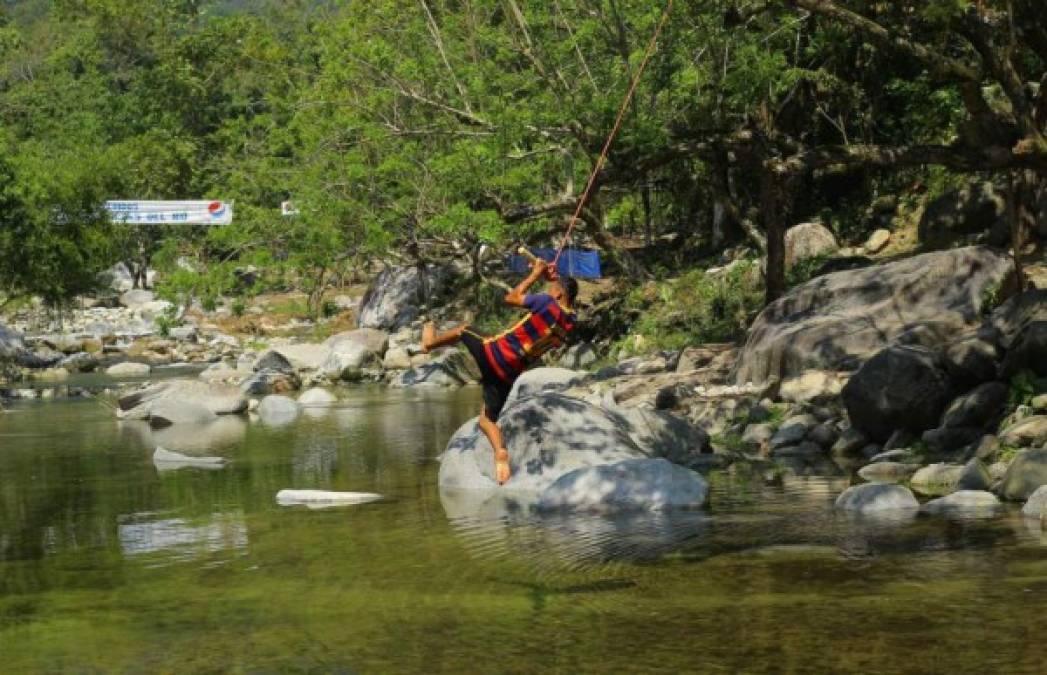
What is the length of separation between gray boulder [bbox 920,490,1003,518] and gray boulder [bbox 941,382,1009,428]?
254cm

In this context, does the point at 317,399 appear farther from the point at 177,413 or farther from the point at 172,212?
the point at 172,212

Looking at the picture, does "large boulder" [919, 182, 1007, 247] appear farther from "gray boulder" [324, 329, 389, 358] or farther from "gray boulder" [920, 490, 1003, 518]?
"gray boulder" [324, 329, 389, 358]

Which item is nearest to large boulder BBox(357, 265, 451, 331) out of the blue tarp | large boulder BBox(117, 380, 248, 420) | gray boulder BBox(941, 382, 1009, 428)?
the blue tarp

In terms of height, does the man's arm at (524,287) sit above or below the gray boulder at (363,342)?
below

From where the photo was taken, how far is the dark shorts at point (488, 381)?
41.2ft

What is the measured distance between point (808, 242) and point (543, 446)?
16155 millimetres

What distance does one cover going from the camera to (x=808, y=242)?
27.8 metres

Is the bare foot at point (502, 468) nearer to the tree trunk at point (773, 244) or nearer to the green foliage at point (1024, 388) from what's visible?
the green foliage at point (1024, 388)

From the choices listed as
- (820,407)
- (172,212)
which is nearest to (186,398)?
(820,407)

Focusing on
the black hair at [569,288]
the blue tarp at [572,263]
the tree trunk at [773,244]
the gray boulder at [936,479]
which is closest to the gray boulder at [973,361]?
the gray boulder at [936,479]

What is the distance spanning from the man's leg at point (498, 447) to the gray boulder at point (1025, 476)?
429 cm

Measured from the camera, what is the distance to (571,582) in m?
8.91

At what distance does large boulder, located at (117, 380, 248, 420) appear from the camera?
23625 mm

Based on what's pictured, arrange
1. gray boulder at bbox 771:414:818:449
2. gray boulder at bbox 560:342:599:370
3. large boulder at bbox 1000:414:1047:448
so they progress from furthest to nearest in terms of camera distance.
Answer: gray boulder at bbox 560:342:599:370, gray boulder at bbox 771:414:818:449, large boulder at bbox 1000:414:1047:448
